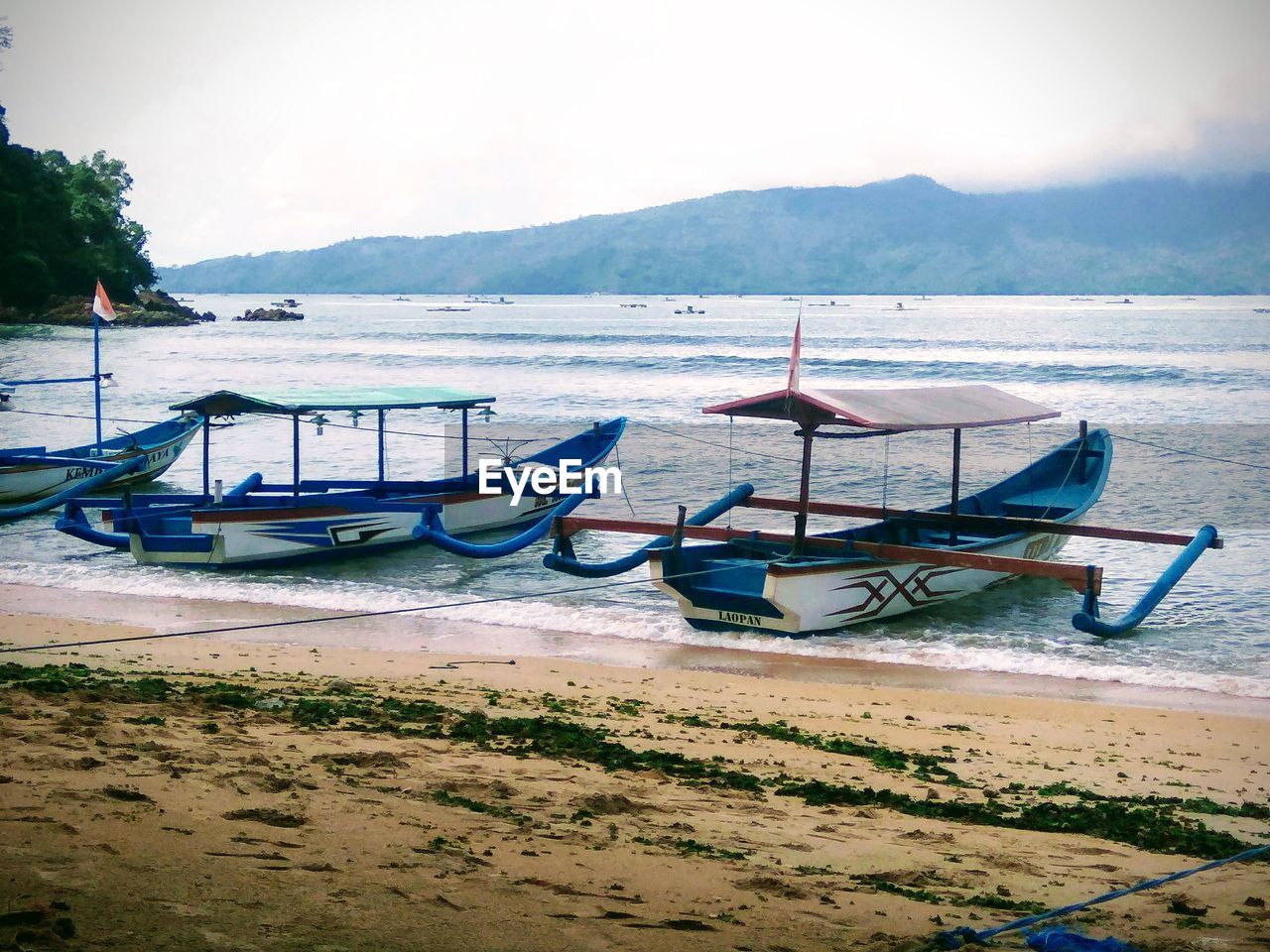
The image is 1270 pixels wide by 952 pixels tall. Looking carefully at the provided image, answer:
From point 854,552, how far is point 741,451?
1906 cm

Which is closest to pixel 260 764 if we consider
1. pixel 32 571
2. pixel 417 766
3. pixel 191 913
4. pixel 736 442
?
pixel 417 766

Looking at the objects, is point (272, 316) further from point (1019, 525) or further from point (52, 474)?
point (1019, 525)

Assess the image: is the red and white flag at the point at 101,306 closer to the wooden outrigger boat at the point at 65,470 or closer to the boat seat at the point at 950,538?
the wooden outrigger boat at the point at 65,470

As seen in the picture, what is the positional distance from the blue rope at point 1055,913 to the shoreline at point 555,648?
518 cm

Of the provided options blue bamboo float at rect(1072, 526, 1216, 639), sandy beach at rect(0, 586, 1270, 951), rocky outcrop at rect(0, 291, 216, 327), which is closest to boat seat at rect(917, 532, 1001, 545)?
blue bamboo float at rect(1072, 526, 1216, 639)

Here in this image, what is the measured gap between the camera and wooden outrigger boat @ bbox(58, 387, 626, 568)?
16625 mm

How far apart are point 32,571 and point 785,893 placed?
14561 millimetres

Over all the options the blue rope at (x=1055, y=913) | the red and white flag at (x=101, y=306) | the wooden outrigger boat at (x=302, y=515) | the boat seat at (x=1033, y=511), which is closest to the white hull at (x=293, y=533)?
the wooden outrigger boat at (x=302, y=515)

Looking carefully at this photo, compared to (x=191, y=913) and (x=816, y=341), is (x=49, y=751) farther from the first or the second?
(x=816, y=341)

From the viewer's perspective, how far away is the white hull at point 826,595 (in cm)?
1283

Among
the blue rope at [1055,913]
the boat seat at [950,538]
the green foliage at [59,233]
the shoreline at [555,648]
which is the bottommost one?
the shoreline at [555,648]

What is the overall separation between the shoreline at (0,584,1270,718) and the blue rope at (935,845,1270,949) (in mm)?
5178

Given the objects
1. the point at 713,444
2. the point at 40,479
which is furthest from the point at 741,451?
the point at 40,479

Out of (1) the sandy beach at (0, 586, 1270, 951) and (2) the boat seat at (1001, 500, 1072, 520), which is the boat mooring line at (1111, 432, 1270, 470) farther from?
(1) the sandy beach at (0, 586, 1270, 951)
